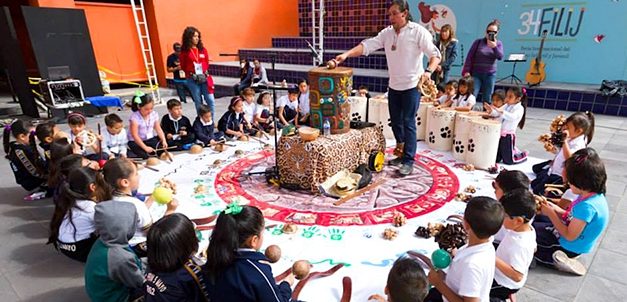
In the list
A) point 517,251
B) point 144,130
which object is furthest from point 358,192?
point 144,130

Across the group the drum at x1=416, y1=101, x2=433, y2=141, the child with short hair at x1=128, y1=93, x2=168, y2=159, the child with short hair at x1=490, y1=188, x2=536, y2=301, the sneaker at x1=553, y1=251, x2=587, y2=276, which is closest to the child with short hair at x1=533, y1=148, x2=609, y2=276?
the sneaker at x1=553, y1=251, x2=587, y2=276

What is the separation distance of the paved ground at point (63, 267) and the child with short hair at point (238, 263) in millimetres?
1118

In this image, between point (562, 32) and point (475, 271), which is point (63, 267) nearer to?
point (475, 271)

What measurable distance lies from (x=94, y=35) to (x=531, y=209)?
874 centimetres

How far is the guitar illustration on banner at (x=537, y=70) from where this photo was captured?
247 inches

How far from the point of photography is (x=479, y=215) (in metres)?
1.38

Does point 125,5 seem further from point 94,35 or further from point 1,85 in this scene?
point 1,85

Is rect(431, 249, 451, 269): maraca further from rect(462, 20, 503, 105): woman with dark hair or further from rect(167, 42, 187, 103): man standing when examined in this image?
rect(167, 42, 187, 103): man standing

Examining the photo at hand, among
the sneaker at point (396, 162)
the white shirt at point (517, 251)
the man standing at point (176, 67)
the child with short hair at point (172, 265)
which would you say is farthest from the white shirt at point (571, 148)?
the man standing at point (176, 67)

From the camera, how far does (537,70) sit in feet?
20.7

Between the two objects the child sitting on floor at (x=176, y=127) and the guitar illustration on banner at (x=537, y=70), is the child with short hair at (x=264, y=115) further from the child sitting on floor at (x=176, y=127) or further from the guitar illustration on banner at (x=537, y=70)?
the guitar illustration on banner at (x=537, y=70)

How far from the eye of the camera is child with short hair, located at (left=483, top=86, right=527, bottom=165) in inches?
139

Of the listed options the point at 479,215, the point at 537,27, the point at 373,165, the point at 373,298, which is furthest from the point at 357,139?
the point at 537,27

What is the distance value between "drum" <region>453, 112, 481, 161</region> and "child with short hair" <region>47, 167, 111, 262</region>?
10.4 ft
